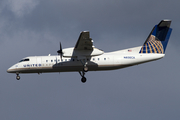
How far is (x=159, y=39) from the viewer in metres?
32.5

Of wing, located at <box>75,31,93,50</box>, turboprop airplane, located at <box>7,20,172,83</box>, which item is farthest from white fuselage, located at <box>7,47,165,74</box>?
wing, located at <box>75,31,93,50</box>

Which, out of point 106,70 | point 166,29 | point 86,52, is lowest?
point 106,70

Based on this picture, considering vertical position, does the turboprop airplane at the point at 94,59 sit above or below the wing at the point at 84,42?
below

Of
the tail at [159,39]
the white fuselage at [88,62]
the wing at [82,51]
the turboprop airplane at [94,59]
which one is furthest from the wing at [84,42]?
the tail at [159,39]

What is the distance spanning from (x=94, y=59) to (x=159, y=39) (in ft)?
24.4

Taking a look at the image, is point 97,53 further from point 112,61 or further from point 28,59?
point 28,59

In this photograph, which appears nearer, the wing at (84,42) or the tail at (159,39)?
the wing at (84,42)

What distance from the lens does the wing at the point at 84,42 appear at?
27.5 m

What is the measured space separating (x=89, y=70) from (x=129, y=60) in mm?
4238

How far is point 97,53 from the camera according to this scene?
97.9ft

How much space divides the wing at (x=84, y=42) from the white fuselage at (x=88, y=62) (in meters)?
1.51

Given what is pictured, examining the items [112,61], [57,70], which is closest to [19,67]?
[57,70]

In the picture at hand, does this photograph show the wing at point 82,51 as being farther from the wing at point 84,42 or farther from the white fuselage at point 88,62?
the white fuselage at point 88,62

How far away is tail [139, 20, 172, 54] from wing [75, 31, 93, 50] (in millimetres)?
5987
